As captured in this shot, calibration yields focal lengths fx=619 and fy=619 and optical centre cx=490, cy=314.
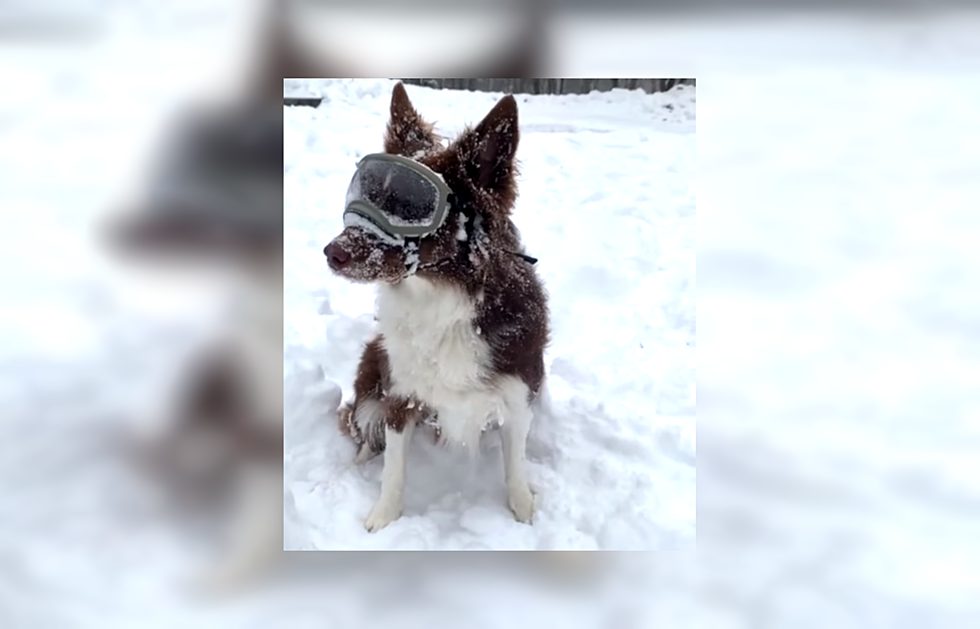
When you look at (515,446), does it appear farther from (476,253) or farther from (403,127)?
(403,127)

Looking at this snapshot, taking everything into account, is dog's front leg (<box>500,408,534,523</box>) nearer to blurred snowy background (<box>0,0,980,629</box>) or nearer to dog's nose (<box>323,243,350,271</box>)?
blurred snowy background (<box>0,0,980,629</box>)

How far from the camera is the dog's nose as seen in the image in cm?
101

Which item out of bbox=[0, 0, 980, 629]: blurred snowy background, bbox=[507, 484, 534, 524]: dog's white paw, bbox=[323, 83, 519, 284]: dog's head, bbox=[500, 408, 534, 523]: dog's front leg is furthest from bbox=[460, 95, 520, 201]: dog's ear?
bbox=[507, 484, 534, 524]: dog's white paw

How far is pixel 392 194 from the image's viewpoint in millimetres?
1038

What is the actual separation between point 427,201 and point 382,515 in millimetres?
582

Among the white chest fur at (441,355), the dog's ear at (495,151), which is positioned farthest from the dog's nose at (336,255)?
the dog's ear at (495,151)

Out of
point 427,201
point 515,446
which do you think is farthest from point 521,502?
point 427,201

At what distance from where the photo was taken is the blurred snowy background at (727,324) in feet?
3.49

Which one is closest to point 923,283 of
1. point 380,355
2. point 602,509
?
point 602,509

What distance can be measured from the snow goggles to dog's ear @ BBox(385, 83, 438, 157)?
0.20 ft

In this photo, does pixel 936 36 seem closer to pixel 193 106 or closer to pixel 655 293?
pixel 655 293

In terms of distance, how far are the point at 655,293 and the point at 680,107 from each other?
34cm

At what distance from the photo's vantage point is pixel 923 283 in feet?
3.55

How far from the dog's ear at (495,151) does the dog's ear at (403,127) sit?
72 millimetres
